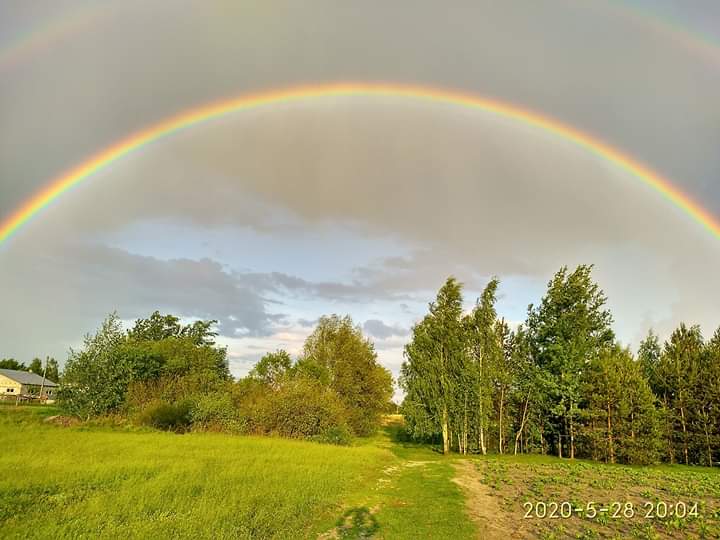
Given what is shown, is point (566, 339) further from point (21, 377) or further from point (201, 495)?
point (21, 377)

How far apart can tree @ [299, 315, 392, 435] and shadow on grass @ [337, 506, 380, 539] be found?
36.1 metres

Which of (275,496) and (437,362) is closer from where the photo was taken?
(275,496)

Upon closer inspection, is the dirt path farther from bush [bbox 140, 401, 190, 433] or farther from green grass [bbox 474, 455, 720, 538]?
bush [bbox 140, 401, 190, 433]

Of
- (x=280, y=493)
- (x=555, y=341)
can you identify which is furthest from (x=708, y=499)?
(x=555, y=341)

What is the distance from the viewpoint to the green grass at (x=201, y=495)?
28.9 feet

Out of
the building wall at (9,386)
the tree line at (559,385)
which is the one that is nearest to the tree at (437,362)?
the tree line at (559,385)

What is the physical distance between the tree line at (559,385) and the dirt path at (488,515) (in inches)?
788

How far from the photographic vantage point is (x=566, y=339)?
3809 centimetres

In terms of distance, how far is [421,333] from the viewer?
39.8 metres

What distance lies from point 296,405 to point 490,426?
57.5 ft

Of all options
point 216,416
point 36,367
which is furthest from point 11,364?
point 216,416

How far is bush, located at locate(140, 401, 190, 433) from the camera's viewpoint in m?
31.4

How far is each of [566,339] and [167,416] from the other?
33.8 meters

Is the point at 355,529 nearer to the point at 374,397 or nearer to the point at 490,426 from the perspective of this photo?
the point at 490,426
